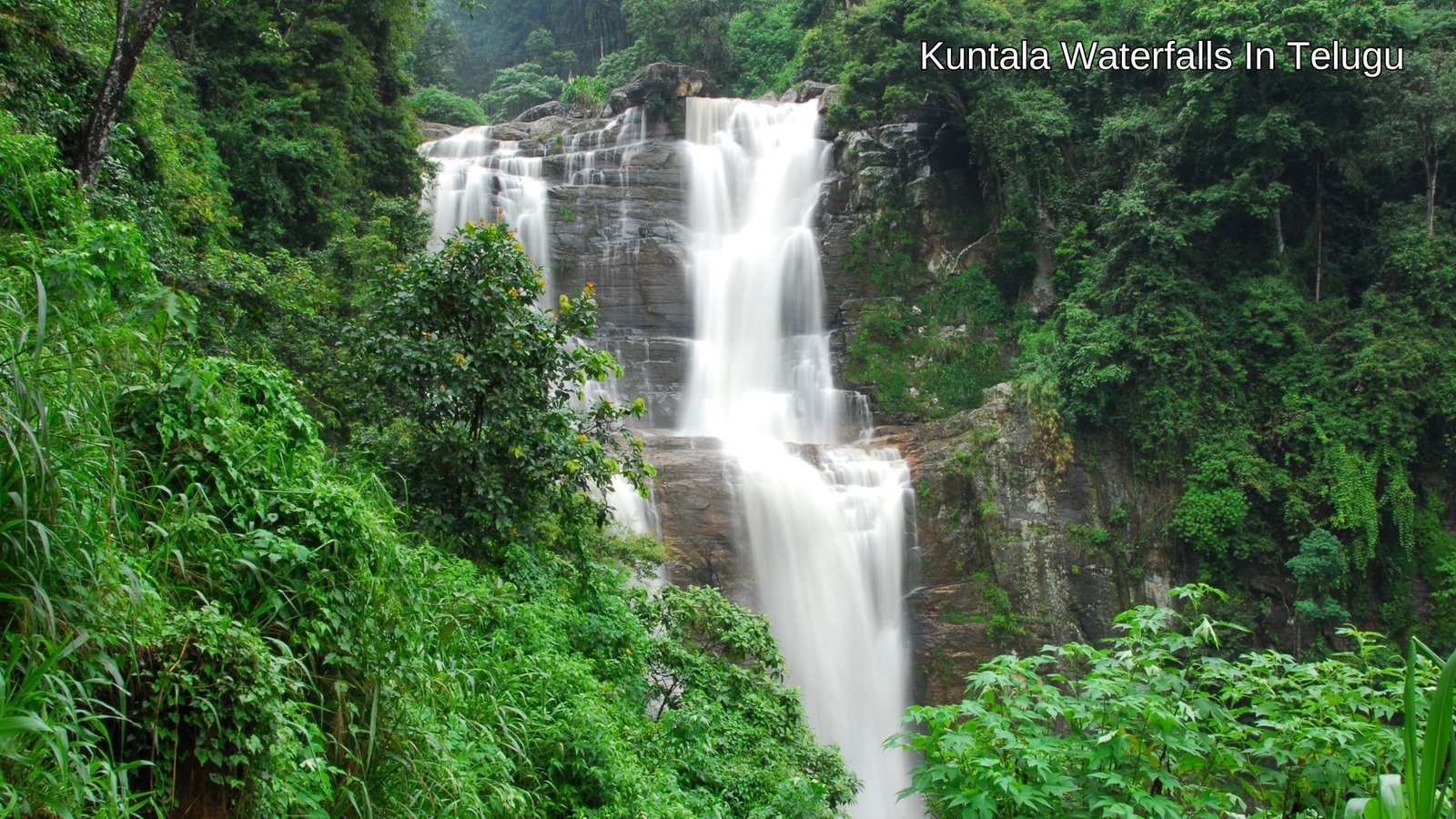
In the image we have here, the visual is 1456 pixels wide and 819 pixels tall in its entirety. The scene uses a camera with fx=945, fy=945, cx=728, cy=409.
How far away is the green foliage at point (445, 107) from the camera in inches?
1240

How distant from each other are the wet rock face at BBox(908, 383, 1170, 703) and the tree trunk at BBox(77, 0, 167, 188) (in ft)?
38.8

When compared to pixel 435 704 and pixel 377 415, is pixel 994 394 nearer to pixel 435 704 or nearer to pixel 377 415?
pixel 377 415

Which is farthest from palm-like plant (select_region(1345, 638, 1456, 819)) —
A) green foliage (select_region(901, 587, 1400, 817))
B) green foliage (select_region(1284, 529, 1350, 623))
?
green foliage (select_region(1284, 529, 1350, 623))

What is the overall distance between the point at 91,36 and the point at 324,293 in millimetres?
3350

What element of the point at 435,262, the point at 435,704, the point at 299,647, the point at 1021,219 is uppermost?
the point at 1021,219

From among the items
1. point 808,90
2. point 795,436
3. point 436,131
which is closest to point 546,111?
point 436,131

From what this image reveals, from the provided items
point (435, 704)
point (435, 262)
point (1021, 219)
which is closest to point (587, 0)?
point (1021, 219)

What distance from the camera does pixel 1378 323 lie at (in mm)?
15516

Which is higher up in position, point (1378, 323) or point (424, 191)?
point (424, 191)

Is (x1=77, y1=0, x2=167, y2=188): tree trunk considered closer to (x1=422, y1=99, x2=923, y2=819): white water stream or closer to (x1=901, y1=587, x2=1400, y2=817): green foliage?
(x1=422, y1=99, x2=923, y2=819): white water stream

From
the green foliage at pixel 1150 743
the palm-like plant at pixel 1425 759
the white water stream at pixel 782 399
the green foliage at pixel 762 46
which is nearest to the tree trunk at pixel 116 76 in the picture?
the white water stream at pixel 782 399

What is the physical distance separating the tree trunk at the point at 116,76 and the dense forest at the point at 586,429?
0.03m

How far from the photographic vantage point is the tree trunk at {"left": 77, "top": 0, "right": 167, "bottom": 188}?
22.2 ft

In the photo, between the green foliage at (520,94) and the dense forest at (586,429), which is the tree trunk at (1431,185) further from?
the green foliage at (520,94)
